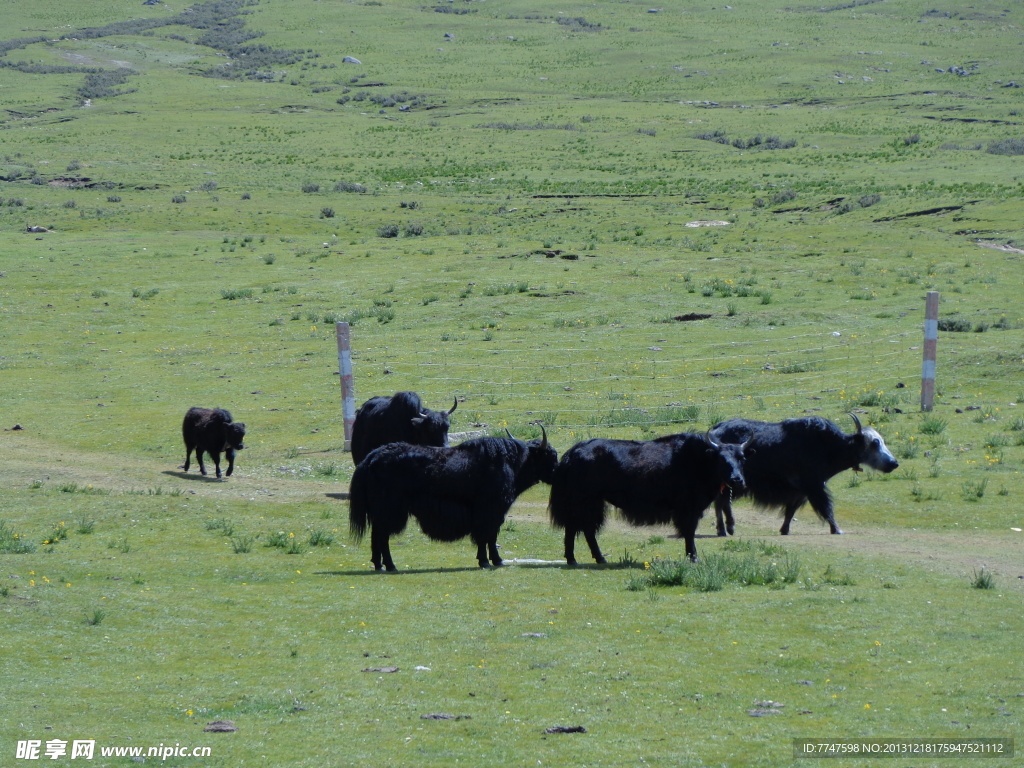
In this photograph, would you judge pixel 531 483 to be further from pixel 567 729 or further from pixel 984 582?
pixel 567 729

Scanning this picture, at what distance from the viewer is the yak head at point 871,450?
15391 millimetres

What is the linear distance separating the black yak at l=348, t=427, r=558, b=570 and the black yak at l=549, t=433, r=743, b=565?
0.79m

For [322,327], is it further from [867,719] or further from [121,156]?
[121,156]

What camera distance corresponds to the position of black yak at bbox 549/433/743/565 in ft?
42.9

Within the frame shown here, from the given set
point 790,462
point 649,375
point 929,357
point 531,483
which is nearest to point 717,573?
point 531,483

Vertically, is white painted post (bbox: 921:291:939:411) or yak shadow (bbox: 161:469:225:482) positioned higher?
white painted post (bbox: 921:291:939:411)

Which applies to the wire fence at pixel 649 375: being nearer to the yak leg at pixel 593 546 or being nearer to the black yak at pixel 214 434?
the black yak at pixel 214 434

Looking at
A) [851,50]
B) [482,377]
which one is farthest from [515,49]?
[482,377]

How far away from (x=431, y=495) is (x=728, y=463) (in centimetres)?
320

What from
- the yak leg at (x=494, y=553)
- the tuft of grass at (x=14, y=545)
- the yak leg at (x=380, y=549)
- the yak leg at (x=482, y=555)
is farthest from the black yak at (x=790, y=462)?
the tuft of grass at (x=14, y=545)

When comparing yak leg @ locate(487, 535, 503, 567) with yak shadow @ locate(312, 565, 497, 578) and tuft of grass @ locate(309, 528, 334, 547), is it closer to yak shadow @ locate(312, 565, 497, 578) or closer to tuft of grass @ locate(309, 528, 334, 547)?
yak shadow @ locate(312, 565, 497, 578)

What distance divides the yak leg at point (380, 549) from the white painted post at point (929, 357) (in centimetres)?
1154

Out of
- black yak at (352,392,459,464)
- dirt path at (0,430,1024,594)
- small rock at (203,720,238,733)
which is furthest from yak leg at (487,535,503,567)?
small rock at (203,720,238,733)

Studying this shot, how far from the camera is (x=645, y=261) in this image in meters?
39.2
